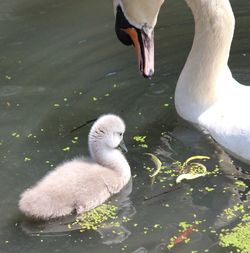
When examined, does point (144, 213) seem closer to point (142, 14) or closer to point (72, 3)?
point (142, 14)

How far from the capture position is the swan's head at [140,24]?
468cm

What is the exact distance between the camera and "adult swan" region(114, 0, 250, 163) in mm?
4594

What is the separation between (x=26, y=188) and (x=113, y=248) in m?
0.73

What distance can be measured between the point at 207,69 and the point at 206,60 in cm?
6

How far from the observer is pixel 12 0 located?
7.31 m

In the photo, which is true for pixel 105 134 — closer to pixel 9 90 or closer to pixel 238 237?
pixel 238 237

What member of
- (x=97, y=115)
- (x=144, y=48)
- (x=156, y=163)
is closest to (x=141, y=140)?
(x=156, y=163)

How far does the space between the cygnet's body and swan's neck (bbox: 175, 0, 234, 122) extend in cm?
76

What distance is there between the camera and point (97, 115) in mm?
5105

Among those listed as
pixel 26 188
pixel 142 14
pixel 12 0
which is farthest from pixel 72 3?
pixel 26 188

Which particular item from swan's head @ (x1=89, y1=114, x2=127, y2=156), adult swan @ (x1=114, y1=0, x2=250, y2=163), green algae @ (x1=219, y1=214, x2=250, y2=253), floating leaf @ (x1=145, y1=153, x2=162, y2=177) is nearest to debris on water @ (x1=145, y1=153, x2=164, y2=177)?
floating leaf @ (x1=145, y1=153, x2=162, y2=177)

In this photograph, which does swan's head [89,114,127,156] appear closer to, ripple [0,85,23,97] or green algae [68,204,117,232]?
green algae [68,204,117,232]

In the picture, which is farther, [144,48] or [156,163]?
[144,48]

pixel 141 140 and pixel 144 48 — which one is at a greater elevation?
pixel 144 48
